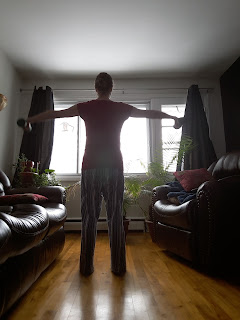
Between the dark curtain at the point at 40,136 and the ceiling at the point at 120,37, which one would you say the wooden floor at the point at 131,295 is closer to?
the dark curtain at the point at 40,136

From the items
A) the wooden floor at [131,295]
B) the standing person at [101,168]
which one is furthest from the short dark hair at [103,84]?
the wooden floor at [131,295]

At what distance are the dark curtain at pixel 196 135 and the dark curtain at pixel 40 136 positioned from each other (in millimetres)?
1977

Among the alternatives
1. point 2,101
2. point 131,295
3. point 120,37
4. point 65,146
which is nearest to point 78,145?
point 65,146

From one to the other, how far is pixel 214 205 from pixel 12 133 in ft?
10.5

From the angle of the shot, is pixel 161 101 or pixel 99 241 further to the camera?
pixel 161 101

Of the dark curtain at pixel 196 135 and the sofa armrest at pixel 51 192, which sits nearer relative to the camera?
the sofa armrest at pixel 51 192

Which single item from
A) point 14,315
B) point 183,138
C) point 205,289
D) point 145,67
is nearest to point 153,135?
point 183,138

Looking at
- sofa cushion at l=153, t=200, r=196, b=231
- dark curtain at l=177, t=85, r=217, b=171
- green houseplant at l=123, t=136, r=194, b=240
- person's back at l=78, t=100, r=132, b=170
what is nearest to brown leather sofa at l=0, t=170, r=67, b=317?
person's back at l=78, t=100, r=132, b=170

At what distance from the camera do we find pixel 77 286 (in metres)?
1.45

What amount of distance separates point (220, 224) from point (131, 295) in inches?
28.5

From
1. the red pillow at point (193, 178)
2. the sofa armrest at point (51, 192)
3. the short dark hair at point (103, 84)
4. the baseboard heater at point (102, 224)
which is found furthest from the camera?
the baseboard heater at point (102, 224)

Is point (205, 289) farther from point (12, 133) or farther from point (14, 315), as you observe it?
point (12, 133)

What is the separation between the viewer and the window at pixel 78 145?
401 cm

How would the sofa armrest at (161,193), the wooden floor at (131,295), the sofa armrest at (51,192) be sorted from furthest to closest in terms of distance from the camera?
the sofa armrest at (161,193), the sofa armrest at (51,192), the wooden floor at (131,295)
